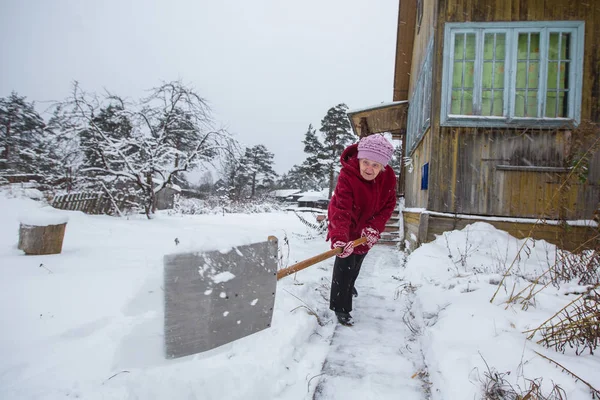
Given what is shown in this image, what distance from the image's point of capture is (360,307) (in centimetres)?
327

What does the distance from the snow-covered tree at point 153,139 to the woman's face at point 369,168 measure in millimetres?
8373

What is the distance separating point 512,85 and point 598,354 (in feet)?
14.2

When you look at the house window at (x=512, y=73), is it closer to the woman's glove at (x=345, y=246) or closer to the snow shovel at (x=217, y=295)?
the woman's glove at (x=345, y=246)

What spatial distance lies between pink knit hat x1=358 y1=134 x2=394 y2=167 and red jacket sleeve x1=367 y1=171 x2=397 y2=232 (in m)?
0.35

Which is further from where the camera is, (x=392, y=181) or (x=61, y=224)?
(x=61, y=224)

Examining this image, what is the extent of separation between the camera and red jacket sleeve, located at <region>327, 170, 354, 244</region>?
262 cm

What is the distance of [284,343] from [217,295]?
26.4 inches

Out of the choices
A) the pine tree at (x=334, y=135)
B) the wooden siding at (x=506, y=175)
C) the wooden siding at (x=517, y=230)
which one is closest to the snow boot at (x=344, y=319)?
the wooden siding at (x=517, y=230)

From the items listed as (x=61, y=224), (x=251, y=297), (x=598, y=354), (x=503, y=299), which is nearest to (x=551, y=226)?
(x=503, y=299)

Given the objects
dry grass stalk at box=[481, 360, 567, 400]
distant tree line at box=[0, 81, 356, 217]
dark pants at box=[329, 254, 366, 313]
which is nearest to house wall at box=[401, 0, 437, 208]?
dark pants at box=[329, 254, 366, 313]

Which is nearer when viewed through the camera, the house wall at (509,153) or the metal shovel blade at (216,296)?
the metal shovel blade at (216,296)

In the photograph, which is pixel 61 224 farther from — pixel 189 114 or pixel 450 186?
pixel 189 114

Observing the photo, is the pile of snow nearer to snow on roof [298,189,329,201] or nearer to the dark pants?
the dark pants

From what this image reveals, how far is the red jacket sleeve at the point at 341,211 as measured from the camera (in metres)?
2.62
